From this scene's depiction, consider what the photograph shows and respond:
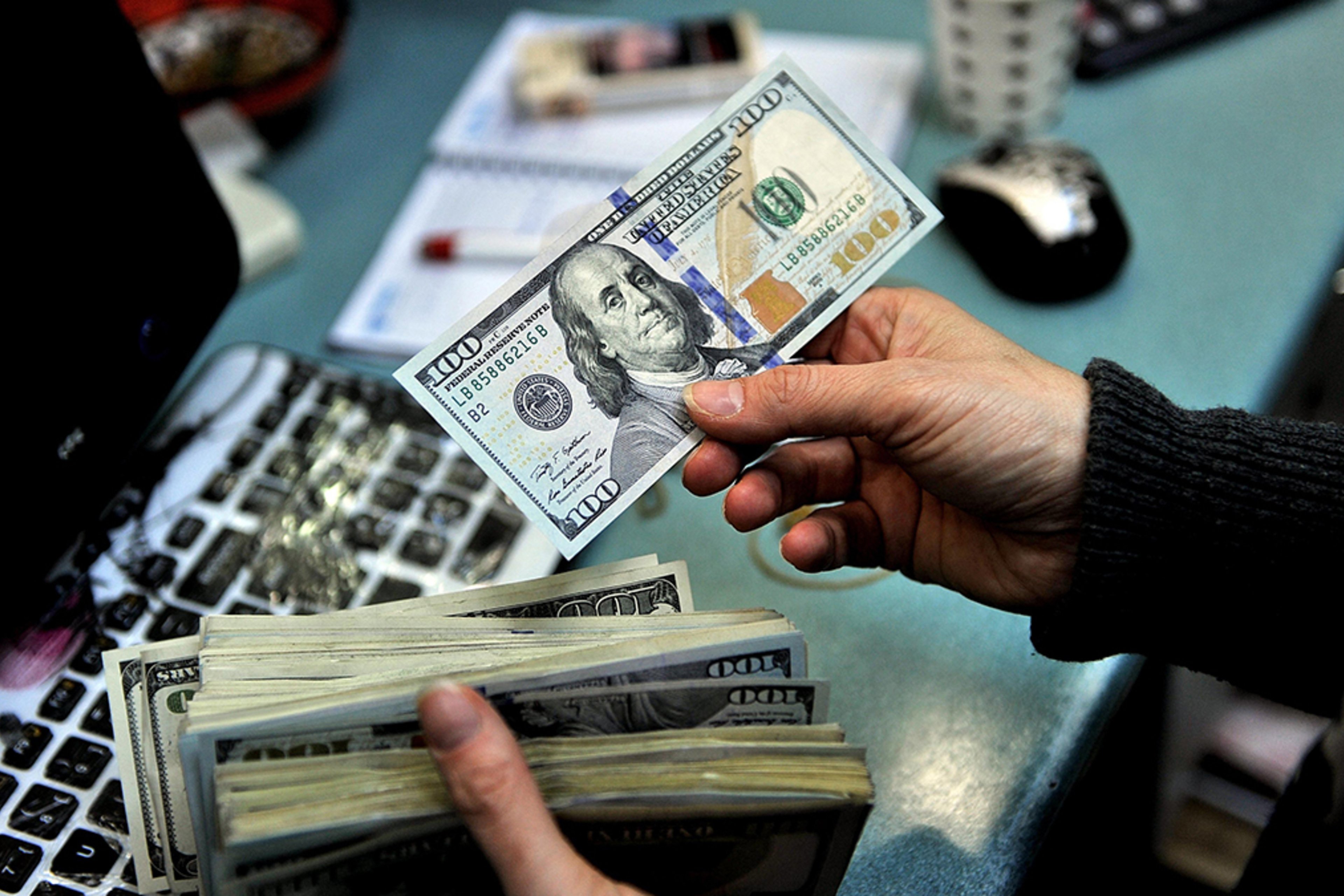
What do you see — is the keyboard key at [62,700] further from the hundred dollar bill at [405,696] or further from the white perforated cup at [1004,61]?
the white perforated cup at [1004,61]

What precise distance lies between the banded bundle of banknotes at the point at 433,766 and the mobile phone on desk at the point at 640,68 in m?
0.62

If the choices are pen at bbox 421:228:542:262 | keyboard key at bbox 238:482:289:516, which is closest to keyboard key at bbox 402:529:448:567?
keyboard key at bbox 238:482:289:516

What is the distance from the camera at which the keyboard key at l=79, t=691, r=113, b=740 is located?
66cm

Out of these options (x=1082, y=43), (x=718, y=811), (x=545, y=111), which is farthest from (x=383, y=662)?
(x=1082, y=43)

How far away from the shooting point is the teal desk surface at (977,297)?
0.65 m

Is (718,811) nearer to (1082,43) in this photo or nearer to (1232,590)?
(1232,590)

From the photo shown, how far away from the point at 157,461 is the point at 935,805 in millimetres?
613

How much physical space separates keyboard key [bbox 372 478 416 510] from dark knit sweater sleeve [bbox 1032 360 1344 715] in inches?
17.4

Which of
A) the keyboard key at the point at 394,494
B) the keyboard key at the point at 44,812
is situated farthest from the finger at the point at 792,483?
the keyboard key at the point at 44,812

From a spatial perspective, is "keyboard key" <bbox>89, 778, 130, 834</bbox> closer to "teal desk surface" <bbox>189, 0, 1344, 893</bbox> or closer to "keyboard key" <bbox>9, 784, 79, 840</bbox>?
"keyboard key" <bbox>9, 784, 79, 840</bbox>

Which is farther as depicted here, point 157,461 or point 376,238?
point 376,238

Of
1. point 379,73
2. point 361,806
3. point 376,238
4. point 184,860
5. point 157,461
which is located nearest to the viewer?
point 361,806

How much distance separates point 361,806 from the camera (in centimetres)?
48

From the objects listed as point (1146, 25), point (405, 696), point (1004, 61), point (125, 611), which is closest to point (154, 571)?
point (125, 611)
